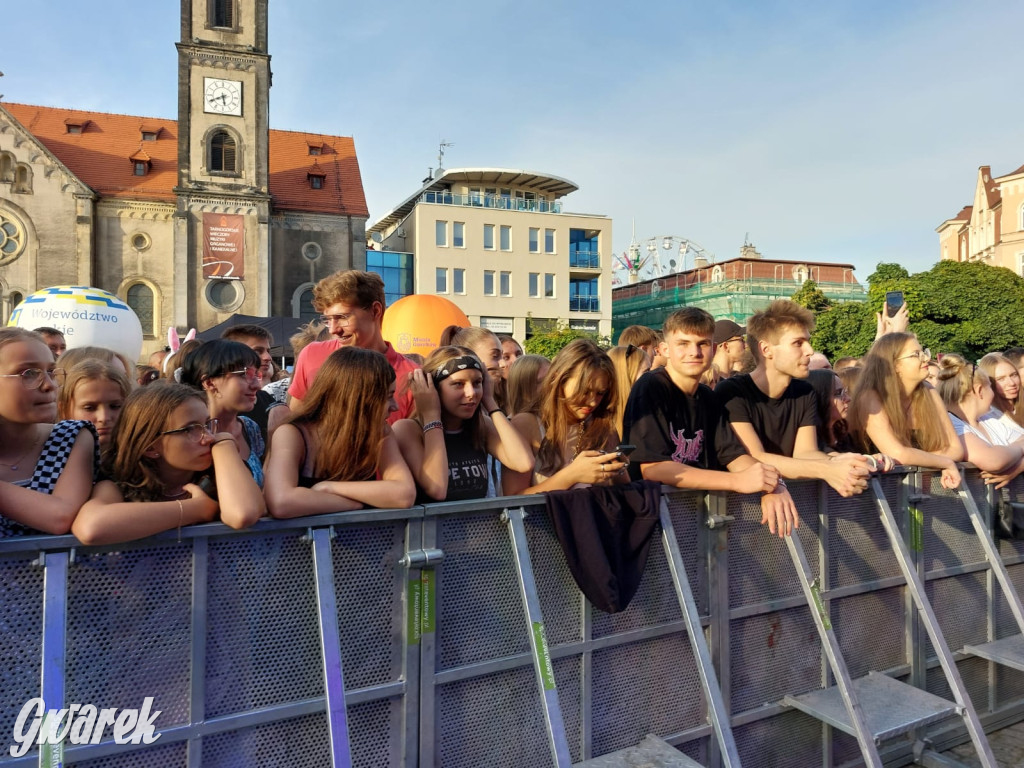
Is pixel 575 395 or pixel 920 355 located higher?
pixel 920 355

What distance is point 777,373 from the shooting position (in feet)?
12.3

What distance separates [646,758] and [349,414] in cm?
184

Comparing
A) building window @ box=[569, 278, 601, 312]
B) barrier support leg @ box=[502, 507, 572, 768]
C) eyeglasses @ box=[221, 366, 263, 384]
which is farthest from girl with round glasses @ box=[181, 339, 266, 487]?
building window @ box=[569, 278, 601, 312]

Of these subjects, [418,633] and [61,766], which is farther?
[418,633]

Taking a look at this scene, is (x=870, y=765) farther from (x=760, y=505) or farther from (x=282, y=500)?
(x=282, y=500)

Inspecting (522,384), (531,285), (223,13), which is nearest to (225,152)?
(223,13)

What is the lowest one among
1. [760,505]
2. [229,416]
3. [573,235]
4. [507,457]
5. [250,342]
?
[760,505]

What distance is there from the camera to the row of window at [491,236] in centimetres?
4628

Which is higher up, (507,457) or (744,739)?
(507,457)

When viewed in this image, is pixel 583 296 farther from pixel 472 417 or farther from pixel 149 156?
pixel 472 417

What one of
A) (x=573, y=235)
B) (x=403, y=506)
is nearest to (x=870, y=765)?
(x=403, y=506)

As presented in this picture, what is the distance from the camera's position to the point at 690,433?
3426mm

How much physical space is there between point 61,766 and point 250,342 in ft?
9.95

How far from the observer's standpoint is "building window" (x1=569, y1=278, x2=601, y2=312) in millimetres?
49281
